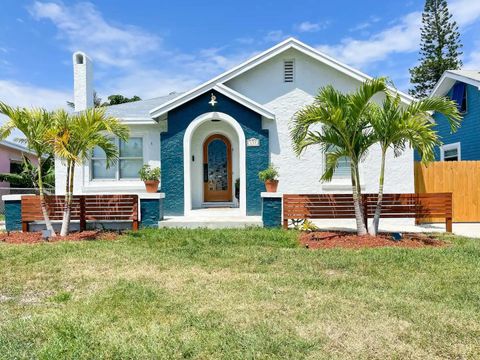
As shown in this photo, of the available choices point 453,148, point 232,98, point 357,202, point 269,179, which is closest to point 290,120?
point 232,98

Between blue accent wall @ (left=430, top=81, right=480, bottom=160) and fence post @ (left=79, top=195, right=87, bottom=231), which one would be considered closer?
fence post @ (left=79, top=195, right=87, bottom=231)

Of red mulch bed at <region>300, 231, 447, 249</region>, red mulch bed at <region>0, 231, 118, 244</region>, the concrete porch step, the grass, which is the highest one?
the concrete porch step

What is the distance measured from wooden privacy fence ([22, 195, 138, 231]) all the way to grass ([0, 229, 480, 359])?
2764 mm

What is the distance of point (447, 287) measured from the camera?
5.36 m

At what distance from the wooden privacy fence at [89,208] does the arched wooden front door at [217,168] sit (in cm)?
385

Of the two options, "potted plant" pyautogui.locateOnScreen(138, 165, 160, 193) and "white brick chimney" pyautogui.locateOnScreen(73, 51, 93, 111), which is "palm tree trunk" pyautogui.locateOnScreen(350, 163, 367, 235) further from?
"white brick chimney" pyautogui.locateOnScreen(73, 51, 93, 111)

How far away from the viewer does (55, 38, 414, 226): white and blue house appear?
496 inches

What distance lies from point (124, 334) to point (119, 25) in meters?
13.3

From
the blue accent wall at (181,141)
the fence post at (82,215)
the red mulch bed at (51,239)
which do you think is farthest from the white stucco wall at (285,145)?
the red mulch bed at (51,239)

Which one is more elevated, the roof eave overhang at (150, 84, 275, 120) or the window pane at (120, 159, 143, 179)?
the roof eave overhang at (150, 84, 275, 120)

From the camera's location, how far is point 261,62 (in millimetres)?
13172

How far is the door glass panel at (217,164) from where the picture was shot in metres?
14.2

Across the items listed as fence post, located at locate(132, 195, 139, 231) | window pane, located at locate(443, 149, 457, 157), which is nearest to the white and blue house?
fence post, located at locate(132, 195, 139, 231)

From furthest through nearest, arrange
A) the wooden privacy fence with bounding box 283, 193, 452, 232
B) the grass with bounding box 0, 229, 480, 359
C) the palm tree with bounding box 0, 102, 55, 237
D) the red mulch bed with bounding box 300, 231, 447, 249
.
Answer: the wooden privacy fence with bounding box 283, 193, 452, 232
the palm tree with bounding box 0, 102, 55, 237
the red mulch bed with bounding box 300, 231, 447, 249
the grass with bounding box 0, 229, 480, 359
